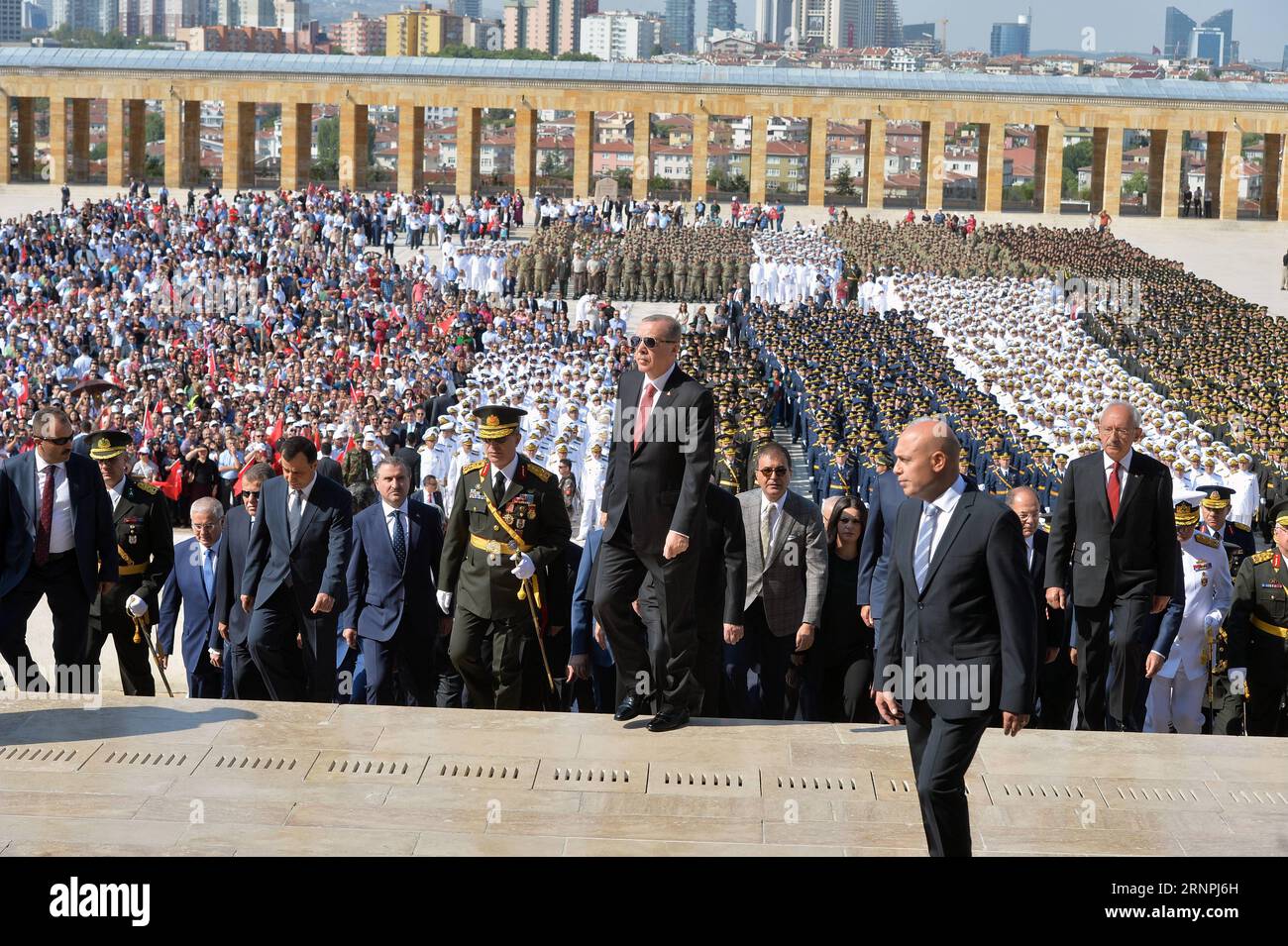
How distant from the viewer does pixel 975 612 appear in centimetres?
505

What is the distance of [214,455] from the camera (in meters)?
16.6

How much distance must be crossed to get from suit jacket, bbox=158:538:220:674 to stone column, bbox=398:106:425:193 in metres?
48.6

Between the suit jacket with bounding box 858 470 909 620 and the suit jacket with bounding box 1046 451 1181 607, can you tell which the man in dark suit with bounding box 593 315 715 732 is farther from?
the suit jacket with bounding box 1046 451 1181 607

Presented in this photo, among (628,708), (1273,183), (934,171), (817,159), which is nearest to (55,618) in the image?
(628,708)

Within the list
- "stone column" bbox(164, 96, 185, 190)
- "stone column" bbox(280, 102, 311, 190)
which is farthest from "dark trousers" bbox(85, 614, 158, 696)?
"stone column" bbox(164, 96, 185, 190)

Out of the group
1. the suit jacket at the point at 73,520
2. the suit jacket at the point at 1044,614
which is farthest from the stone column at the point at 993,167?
the suit jacket at the point at 73,520

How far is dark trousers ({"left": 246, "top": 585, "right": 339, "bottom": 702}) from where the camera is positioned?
298 inches

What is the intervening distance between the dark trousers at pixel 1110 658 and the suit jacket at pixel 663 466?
6.62ft

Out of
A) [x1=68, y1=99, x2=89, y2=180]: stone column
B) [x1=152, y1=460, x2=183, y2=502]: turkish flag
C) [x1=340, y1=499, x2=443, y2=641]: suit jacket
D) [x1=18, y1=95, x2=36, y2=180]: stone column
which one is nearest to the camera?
[x1=340, y1=499, x2=443, y2=641]: suit jacket

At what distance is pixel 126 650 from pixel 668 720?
3065 millimetres

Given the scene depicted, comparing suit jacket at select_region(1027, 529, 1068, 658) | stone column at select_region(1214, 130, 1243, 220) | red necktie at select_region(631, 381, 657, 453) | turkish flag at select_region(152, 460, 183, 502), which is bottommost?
turkish flag at select_region(152, 460, 183, 502)

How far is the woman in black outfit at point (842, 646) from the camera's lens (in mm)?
7457

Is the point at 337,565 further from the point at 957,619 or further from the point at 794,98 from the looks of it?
the point at 794,98

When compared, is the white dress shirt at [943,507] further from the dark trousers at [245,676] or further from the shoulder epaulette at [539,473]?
the dark trousers at [245,676]
